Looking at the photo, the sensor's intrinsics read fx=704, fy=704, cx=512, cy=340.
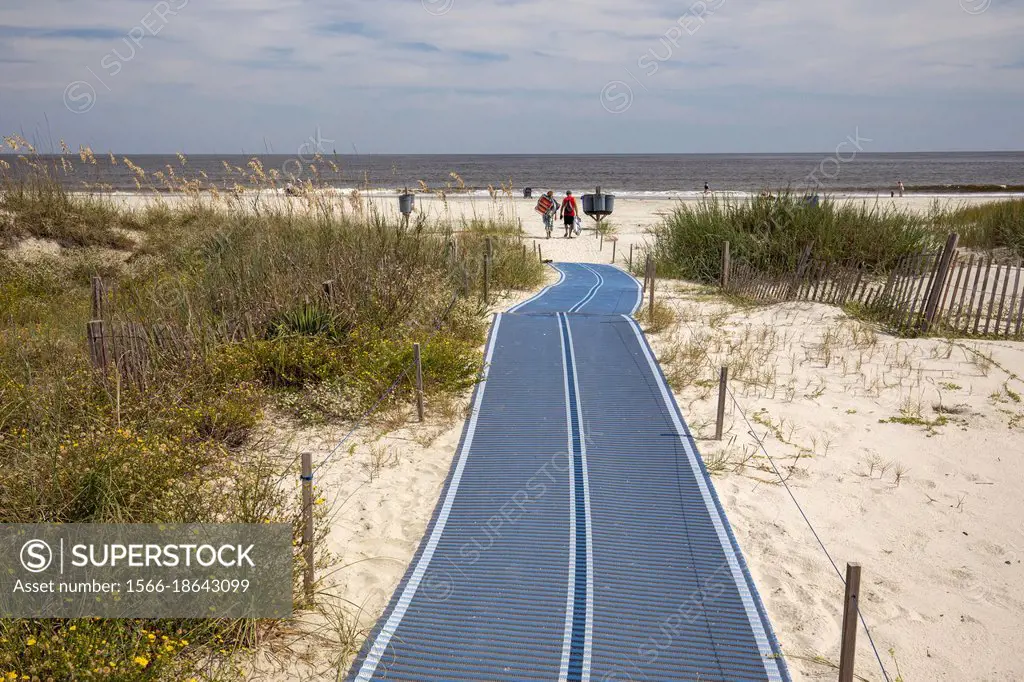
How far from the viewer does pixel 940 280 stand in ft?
41.5

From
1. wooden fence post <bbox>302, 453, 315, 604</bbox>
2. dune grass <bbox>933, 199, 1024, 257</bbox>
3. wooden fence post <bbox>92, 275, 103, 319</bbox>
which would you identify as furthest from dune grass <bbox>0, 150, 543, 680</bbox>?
dune grass <bbox>933, 199, 1024, 257</bbox>

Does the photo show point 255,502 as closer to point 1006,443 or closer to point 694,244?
point 1006,443

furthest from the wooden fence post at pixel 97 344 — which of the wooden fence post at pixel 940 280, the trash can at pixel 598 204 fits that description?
the trash can at pixel 598 204

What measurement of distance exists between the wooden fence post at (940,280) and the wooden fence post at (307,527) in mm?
11838

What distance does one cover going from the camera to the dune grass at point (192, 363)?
183 inches

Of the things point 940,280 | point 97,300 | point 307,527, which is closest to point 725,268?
point 940,280

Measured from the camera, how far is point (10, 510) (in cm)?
484

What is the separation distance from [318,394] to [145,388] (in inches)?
81.7

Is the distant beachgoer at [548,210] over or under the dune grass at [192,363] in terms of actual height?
over

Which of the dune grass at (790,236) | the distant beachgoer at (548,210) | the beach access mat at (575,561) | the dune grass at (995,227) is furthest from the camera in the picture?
the distant beachgoer at (548,210)

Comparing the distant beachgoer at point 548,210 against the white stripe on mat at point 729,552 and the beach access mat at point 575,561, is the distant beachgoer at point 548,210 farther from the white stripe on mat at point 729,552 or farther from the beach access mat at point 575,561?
the beach access mat at point 575,561

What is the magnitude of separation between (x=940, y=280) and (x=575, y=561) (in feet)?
33.4

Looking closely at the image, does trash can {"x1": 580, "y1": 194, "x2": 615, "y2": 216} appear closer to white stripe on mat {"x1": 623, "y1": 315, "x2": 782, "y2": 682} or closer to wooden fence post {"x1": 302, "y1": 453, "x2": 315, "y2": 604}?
white stripe on mat {"x1": 623, "y1": 315, "x2": 782, "y2": 682}

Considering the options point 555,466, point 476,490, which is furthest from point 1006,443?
point 476,490
